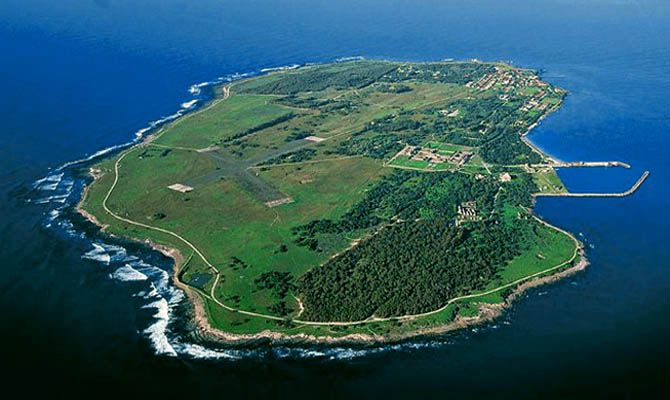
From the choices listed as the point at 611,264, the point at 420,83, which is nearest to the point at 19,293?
the point at 611,264

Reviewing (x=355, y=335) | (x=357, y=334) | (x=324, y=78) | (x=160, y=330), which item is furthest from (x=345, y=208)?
(x=324, y=78)

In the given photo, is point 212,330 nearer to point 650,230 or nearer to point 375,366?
point 375,366

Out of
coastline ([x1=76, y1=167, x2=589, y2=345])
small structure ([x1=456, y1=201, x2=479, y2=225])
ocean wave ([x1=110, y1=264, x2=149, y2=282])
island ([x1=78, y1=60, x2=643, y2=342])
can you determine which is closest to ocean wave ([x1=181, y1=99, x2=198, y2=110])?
island ([x1=78, y1=60, x2=643, y2=342])

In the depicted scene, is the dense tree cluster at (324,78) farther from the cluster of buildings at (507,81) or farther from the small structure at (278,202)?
the small structure at (278,202)

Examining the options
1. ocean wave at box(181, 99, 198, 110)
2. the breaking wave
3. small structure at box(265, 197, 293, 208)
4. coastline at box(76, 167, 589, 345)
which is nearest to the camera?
the breaking wave

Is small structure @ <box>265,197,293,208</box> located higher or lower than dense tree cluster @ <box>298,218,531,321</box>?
higher

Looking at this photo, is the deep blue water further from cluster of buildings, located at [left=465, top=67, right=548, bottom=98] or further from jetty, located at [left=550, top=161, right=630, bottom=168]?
cluster of buildings, located at [left=465, top=67, right=548, bottom=98]

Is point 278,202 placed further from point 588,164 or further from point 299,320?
point 588,164

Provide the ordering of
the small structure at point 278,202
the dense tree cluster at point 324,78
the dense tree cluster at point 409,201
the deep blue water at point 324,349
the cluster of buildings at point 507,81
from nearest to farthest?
the deep blue water at point 324,349 < the dense tree cluster at point 409,201 < the small structure at point 278,202 < the cluster of buildings at point 507,81 < the dense tree cluster at point 324,78

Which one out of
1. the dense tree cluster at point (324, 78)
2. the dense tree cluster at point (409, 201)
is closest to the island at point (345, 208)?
the dense tree cluster at point (409, 201)
